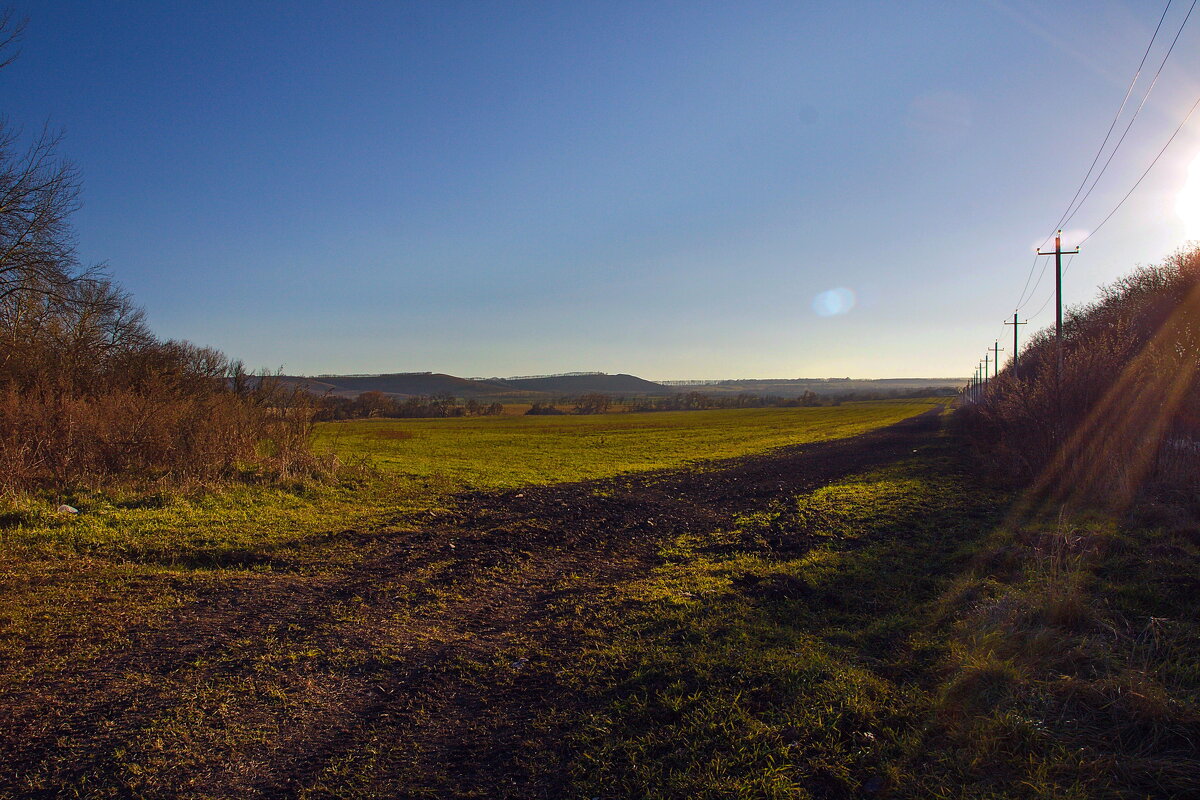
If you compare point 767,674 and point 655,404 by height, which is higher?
point 655,404

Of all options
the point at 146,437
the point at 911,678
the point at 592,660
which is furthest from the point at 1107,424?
the point at 146,437

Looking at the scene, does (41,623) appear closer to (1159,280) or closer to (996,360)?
(1159,280)

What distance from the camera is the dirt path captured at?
11.6 ft

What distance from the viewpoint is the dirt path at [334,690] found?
3.54 metres

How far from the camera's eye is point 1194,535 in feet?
25.8

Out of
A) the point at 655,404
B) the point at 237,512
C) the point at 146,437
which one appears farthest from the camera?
the point at 655,404

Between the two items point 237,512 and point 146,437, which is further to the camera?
point 146,437

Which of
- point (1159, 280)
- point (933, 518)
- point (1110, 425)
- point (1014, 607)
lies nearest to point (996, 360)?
point (1159, 280)

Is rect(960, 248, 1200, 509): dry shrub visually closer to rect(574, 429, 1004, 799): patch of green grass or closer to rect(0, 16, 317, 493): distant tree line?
rect(574, 429, 1004, 799): patch of green grass

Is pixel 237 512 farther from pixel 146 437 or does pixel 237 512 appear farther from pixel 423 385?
pixel 423 385

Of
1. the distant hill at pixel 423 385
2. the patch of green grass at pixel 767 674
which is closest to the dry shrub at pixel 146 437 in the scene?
the patch of green grass at pixel 767 674

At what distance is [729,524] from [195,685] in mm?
9302

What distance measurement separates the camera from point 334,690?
4688mm

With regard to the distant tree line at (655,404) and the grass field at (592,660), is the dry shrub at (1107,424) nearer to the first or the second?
the grass field at (592,660)
